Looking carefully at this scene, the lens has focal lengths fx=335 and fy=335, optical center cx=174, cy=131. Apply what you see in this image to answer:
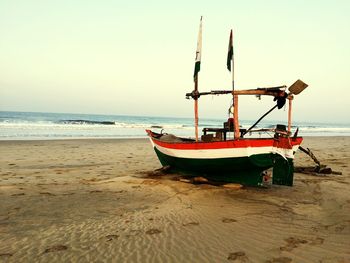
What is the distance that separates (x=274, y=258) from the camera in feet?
14.7

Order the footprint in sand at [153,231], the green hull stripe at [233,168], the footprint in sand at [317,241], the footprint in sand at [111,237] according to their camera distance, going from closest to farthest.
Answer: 1. the footprint in sand at [317,241]
2. the footprint in sand at [111,237]
3. the footprint in sand at [153,231]
4. the green hull stripe at [233,168]

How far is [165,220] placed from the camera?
20.3 feet

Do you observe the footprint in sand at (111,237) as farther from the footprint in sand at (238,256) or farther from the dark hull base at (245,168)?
the dark hull base at (245,168)

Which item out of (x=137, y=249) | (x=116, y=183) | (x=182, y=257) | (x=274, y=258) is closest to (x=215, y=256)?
(x=182, y=257)

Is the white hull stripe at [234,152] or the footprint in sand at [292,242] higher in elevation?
the white hull stripe at [234,152]

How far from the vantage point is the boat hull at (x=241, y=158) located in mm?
8070

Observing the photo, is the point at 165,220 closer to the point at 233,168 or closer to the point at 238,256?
the point at 238,256

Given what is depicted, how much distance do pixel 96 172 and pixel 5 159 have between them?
515 cm

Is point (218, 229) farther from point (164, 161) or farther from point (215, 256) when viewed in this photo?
point (164, 161)

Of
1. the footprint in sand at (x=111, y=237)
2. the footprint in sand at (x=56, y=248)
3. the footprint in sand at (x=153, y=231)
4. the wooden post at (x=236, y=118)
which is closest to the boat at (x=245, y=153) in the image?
the wooden post at (x=236, y=118)

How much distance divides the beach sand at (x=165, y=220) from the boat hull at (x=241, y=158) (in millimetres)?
420

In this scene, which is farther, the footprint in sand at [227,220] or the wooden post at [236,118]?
the wooden post at [236,118]

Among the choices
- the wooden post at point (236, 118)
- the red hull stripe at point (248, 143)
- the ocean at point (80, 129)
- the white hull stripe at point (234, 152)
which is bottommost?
the ocean at point (80, 129)

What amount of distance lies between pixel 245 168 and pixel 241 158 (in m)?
0.46
